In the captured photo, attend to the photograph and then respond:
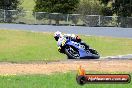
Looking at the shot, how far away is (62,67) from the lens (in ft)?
44.0

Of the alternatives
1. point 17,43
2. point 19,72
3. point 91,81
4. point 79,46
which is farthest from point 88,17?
point 91,81

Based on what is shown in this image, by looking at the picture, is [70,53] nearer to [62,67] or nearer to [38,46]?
[62,67]

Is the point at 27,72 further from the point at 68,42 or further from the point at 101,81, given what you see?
the point at 101,81

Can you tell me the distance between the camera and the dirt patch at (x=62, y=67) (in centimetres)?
1258

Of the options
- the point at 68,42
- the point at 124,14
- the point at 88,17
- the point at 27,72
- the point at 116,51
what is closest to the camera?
the point at 27,72

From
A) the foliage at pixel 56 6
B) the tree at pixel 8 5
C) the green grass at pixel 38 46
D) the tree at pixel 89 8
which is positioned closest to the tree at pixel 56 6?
the foliage at pixel 56 6

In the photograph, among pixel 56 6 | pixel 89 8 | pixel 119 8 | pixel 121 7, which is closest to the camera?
pixel 56 6

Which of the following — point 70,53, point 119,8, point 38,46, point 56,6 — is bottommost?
point 38,46

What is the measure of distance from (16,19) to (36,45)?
78.0ft

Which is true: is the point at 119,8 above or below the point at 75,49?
below

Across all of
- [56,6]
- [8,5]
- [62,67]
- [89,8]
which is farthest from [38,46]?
[89,8]

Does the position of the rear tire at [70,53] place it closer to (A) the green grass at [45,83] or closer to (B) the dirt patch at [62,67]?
(B) the dirt patch at [62,67]

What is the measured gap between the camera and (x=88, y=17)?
164 feet

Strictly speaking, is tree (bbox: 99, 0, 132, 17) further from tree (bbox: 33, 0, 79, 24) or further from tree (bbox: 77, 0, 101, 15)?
tree (bbox: 33, 0, 79, 24)
